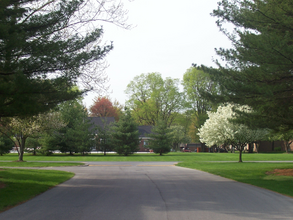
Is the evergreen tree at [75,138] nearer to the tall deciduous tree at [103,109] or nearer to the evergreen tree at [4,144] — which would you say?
the evergreen tree at [4,144]

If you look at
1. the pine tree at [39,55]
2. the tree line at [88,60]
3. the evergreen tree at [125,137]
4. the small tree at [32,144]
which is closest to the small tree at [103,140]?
the evergreen tree at [125,137]

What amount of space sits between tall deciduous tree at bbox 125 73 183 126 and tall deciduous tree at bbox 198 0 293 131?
4649 cm

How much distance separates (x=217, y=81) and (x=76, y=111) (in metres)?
33.4

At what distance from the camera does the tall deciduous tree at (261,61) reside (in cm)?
1316


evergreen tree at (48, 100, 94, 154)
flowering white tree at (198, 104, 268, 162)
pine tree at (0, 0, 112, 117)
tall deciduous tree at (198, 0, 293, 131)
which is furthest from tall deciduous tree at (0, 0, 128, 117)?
evergreen tree at (48, 100, 94, 154)

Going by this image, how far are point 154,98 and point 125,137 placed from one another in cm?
2286

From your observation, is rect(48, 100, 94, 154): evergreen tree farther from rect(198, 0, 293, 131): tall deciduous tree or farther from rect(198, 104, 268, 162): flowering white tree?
rect(198, 0, 293, 131): tall deciduous tree

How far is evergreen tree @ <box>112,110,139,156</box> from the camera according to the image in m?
42.3

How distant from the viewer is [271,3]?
47.0 feet

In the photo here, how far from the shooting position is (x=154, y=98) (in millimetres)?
64188

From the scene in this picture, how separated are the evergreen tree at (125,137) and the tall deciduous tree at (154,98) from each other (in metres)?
19.5

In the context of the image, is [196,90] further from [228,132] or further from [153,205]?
[153,205]

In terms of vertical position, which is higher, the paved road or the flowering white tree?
the flowering white tree

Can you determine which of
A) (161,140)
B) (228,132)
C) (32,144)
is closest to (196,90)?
(161,140)
